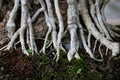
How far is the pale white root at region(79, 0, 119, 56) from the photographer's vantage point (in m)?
5.34

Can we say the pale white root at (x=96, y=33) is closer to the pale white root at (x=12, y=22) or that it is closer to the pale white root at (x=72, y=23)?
the pale white root at (x=72, y=23)

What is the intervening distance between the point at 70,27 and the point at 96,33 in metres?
0.41

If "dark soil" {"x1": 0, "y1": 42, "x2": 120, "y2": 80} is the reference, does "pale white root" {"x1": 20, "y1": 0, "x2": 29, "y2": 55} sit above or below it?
above

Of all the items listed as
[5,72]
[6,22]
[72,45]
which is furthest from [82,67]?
[6,22]

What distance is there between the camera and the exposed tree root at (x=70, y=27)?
536cm

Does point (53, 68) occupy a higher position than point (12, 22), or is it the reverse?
point (12, 22)

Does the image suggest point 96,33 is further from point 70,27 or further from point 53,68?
point 53,68

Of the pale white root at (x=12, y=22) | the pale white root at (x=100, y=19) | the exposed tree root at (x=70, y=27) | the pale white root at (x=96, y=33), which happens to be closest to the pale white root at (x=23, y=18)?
the exposed tree root at (x=70, y=27)

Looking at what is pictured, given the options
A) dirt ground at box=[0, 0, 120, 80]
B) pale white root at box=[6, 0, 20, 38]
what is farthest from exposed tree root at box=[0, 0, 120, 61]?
dirt ground at box=[0, 0, 120, 80]

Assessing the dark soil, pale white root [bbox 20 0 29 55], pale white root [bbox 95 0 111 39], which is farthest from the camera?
pale white root [bbox 95 0 111 39]

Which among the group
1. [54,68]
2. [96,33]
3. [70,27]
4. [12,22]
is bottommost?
[54,68]

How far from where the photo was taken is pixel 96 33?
18.2 feet

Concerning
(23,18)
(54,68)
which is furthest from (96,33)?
(23,18)

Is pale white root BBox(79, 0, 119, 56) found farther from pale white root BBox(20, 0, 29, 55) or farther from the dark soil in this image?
pale white root BBox(20, 0, 29, 55)
